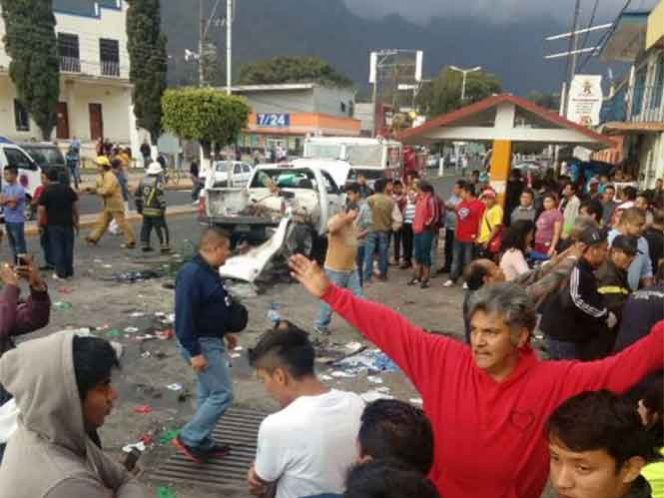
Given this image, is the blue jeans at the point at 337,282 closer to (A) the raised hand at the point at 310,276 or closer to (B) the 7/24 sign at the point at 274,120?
(A) the raised hand at the point at 310,276

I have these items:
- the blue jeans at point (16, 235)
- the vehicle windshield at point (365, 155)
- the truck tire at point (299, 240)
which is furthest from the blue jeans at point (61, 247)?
the vehicle windshield at point (365, 155)

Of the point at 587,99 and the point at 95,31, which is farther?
the point at 95,31

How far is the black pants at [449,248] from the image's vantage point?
10375 mm

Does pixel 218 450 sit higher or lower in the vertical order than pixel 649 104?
lower

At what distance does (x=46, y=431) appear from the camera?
1.66 m

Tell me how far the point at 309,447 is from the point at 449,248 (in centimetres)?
862

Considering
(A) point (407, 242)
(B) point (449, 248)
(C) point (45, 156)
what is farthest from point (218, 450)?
(C) point (45, 156)

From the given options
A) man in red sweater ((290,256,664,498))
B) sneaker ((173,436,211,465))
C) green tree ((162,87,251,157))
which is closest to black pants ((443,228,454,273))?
sneaker ((173,436,211,465))

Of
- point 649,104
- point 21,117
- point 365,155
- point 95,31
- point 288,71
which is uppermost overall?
point 288,71

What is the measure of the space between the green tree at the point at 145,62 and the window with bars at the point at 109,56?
2.97 metres

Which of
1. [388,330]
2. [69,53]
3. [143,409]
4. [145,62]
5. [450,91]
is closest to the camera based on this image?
[388,330]

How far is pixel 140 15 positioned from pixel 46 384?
122ft

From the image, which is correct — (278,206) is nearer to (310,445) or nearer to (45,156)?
(45,156)

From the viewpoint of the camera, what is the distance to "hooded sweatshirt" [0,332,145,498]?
→ 161 cm
